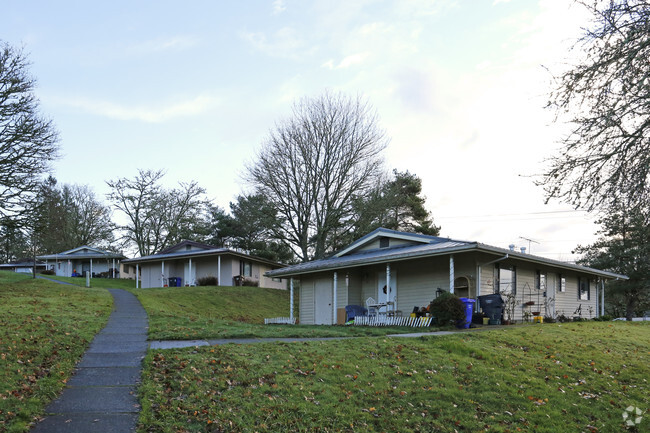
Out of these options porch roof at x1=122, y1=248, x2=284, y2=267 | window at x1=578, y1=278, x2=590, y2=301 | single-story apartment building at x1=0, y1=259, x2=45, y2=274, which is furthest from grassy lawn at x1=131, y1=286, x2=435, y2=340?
single-story apartment building at x1=0, y1=259, x2=45, y2=274

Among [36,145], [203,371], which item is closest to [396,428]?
[203,371]

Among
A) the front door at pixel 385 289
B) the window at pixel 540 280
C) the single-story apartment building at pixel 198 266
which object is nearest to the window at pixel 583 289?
the window at pixel 540 280

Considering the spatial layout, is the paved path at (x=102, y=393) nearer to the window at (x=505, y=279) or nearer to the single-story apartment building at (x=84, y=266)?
the window at (x=505, y=279)

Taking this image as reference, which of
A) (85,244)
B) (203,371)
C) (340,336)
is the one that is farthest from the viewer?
(85,244)

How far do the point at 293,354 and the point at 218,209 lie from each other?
4871 cm

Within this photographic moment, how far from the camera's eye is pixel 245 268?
136 ft

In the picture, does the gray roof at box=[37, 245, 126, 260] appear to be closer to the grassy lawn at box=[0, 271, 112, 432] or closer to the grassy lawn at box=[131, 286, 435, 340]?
the grassy lawn at box=[131, 286, 435, 340]

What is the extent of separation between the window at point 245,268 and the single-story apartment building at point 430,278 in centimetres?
1463

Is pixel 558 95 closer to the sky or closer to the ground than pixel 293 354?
closer to the sky

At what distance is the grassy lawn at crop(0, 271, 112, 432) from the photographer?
6848 mm

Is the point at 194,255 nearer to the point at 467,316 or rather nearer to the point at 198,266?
the point at 198,266

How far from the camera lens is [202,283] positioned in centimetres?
3859

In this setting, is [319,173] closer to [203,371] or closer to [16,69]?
[16,69]

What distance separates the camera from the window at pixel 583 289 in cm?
2628
